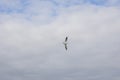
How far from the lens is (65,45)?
221ft

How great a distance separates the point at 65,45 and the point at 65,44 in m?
2.58

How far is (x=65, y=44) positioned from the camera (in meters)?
69.8
